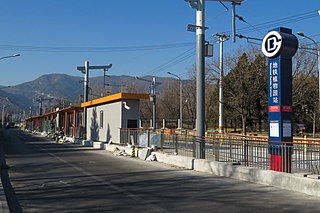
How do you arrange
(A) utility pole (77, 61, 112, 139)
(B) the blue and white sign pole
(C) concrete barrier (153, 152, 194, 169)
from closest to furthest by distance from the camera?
1. (B) the blue and white sign pole
2. (C) concrete barrier (153, 152, 194, 169)
3. (A) utility pole (77, 61, 112, 139)

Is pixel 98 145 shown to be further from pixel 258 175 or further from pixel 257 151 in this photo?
pixel 258 175

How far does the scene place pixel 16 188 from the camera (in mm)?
10766

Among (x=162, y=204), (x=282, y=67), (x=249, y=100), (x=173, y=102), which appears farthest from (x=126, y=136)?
(x=173, y=102)

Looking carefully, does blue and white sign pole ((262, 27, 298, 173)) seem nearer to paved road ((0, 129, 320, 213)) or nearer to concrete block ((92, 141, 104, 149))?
paved road ((0, 129, 320, 213))

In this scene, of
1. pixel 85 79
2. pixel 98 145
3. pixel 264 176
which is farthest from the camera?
pixel 85 79

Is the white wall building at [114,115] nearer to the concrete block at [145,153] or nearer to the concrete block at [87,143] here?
the concrete block at [87,143]

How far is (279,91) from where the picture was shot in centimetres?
1204

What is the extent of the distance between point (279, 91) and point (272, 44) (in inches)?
60.3

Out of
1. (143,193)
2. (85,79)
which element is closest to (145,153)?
(143,193)

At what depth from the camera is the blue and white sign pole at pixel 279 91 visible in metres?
11.8

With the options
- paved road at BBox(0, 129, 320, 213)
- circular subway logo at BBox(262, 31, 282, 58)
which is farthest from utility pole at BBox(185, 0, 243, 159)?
circular subway logo at BBox(262, 31, 282, 58)

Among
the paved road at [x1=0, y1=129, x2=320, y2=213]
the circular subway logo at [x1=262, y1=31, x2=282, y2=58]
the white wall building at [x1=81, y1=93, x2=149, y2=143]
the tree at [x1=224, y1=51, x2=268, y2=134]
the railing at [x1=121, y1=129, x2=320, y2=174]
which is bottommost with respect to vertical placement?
the paved road at [x1=0, y1=129, x2=320, y2=213]

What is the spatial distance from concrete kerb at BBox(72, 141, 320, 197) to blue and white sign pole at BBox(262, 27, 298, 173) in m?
0.62

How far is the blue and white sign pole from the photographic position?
11805 mm
